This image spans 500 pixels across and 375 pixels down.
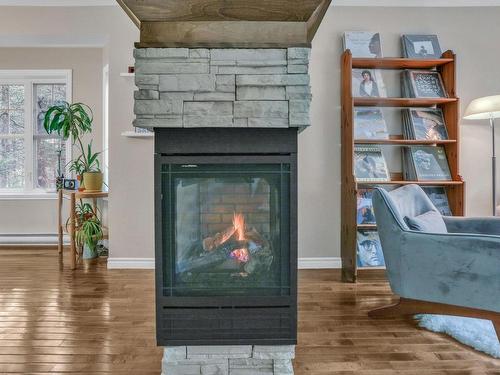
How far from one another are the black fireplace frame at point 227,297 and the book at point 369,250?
5.90 feet

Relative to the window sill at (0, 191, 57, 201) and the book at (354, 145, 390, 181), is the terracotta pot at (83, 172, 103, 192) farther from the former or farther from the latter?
the book at (354, 145, 390, 181)

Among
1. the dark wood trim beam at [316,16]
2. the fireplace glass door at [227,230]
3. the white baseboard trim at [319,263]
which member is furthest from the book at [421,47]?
the fireplace glass door at [227,230]

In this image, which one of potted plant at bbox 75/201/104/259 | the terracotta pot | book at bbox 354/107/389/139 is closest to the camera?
book at bbox 354/107/389/139

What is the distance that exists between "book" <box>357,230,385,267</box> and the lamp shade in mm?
1273

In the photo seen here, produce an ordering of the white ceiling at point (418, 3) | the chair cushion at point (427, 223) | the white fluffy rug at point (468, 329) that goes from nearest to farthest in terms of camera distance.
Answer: the white fluffy rug at point (468, 329) < the chair cushion at point (427, 223) < the white ceiling at point (418, 3)

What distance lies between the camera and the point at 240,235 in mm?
1588

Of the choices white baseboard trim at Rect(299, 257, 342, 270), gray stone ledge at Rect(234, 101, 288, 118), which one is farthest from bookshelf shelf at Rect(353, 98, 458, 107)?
gray stone ledge at Rect(234, 101, 288, 118)

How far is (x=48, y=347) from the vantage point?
1.89 metres

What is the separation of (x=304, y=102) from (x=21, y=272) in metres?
3.07

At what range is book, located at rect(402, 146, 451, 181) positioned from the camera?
10.6 feet

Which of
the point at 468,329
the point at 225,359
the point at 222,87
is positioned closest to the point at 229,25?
the point at 222,87

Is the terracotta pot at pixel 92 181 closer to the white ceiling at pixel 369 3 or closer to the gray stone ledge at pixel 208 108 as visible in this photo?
the white ceiling at pixel 369 3

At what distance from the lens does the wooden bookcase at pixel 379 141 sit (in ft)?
10.2

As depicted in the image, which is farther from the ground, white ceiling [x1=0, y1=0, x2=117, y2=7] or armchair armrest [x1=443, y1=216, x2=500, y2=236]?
white ceiling [x1=0, y1=0, x2=117, y2=7]
